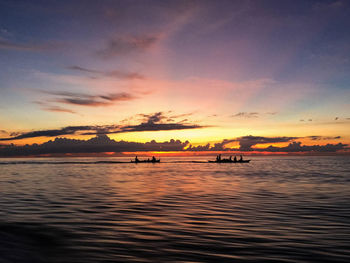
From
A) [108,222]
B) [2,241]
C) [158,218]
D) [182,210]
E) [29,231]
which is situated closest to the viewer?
[2,241]

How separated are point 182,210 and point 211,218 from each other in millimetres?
3475

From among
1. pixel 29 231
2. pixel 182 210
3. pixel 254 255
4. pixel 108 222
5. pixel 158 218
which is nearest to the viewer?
pixel 254 255

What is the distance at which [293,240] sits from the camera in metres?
12.6

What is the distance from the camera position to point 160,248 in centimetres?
1162

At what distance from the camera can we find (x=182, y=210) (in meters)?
20.5

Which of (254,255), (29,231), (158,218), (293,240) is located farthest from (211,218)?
(29,231)

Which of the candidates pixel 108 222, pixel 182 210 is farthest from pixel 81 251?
pixel 182 210

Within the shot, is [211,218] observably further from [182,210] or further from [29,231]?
[29,231]

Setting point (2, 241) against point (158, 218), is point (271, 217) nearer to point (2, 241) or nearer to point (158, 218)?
point (158, 218)

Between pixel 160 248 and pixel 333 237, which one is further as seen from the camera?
pixel 333 237

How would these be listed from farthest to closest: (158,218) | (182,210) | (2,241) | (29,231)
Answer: (182,210)
(158,218)
(29,231)
(2,241)

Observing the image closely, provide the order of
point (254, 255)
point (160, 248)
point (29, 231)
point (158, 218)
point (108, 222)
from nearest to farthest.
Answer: point (254, 255), point (160, 248), point (29, 231), point (108, 222), point (158, 218)

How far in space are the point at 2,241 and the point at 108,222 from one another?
18.4 feet

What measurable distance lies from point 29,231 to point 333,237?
15.3m
